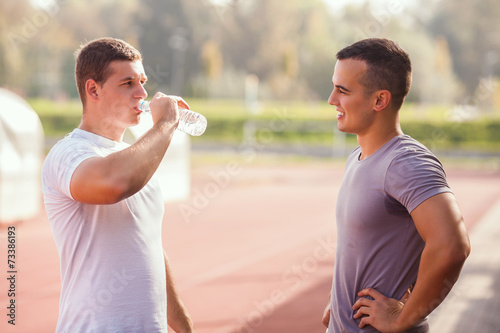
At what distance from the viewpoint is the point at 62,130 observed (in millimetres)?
40094

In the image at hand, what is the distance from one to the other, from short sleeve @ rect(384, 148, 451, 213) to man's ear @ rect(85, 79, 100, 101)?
3.66 feet

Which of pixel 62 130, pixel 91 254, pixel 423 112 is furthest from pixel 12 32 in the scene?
pixel 91 254

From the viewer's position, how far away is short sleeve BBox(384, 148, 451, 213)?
2090mm

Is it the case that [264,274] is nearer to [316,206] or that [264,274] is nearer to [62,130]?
[316,206]

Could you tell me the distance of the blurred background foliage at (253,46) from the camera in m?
54.9

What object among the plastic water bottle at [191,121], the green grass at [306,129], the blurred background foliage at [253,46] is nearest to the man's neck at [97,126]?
the plastic water bottle at [191,121]

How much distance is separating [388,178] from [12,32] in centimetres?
5584

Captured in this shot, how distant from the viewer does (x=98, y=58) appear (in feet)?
7.83

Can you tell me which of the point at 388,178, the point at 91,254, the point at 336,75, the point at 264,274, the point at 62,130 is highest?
the point at 336,75

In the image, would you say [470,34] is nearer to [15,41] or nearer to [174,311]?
[15,41]

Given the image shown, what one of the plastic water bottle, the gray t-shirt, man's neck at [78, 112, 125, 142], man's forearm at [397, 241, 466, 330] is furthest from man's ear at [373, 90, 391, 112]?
man's neck at [78, 112, 125, 142]

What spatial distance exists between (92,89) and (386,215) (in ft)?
3.88

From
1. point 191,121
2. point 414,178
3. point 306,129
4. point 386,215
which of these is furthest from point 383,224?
point 306,129

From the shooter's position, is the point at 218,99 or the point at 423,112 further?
the point at 218,99
